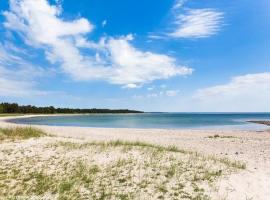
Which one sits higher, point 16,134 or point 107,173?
point 16,134

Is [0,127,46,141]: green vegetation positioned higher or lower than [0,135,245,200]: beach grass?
higher

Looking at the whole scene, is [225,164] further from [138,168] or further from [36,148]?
[36,148]

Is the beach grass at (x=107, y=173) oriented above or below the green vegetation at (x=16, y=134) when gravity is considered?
below

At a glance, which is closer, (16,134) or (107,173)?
(107,173)

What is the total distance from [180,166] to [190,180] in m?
1.74

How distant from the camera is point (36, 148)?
60.1 feet

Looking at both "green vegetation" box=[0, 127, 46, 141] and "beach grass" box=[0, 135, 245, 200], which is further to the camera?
"green vegetation" box=[0, 127, 46, 141]

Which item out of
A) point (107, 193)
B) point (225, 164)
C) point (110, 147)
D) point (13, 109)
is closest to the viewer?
point (107, 193)

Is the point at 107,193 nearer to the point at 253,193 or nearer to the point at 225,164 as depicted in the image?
the point at 253,193

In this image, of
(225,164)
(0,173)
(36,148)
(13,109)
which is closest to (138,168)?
(225,164)

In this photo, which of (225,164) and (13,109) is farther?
Result: (13,109)

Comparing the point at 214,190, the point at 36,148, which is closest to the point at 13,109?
the point at 36,148

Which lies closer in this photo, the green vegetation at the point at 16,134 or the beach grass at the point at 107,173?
the beach grass at the point at 107,173

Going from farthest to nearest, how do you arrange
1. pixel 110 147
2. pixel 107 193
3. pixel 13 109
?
pixel 13 109
pixel 110 147
pixel 107 193
